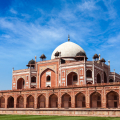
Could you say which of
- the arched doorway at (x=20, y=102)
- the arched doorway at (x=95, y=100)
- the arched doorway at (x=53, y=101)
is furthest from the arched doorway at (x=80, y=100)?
the arched doorway at (x=20, y=102)

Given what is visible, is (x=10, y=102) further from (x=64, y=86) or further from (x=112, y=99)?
(x=112, y=99)

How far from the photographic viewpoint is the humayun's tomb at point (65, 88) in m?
33.9

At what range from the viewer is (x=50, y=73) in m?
47.8

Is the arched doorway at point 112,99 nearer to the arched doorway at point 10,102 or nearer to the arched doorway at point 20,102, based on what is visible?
the arched doorway at point 20,102

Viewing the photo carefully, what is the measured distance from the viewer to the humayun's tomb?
111 ft

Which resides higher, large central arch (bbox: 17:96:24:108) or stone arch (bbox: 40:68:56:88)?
stone arch (bbox: 40:68:56:88)

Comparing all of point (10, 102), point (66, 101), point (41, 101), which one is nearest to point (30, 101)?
point (41, 101)

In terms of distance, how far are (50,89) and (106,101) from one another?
1093cm

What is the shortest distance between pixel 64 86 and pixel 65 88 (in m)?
0.43

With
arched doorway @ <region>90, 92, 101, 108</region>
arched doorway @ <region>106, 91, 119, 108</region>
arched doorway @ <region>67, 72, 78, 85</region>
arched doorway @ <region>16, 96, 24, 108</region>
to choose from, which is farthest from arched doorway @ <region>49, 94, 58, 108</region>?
arched doorway @ <region>106, 91, 119, 108</region>

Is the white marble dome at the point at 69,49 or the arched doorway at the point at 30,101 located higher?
the white marble dome at the point at 69,49

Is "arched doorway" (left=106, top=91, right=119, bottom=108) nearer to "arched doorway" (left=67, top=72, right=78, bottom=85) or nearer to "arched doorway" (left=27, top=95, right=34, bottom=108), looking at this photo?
"arched doorway" (left=67, top=72, right=78, bottom=85)

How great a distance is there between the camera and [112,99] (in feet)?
115

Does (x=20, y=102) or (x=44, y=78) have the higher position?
(x=44, y=78)
